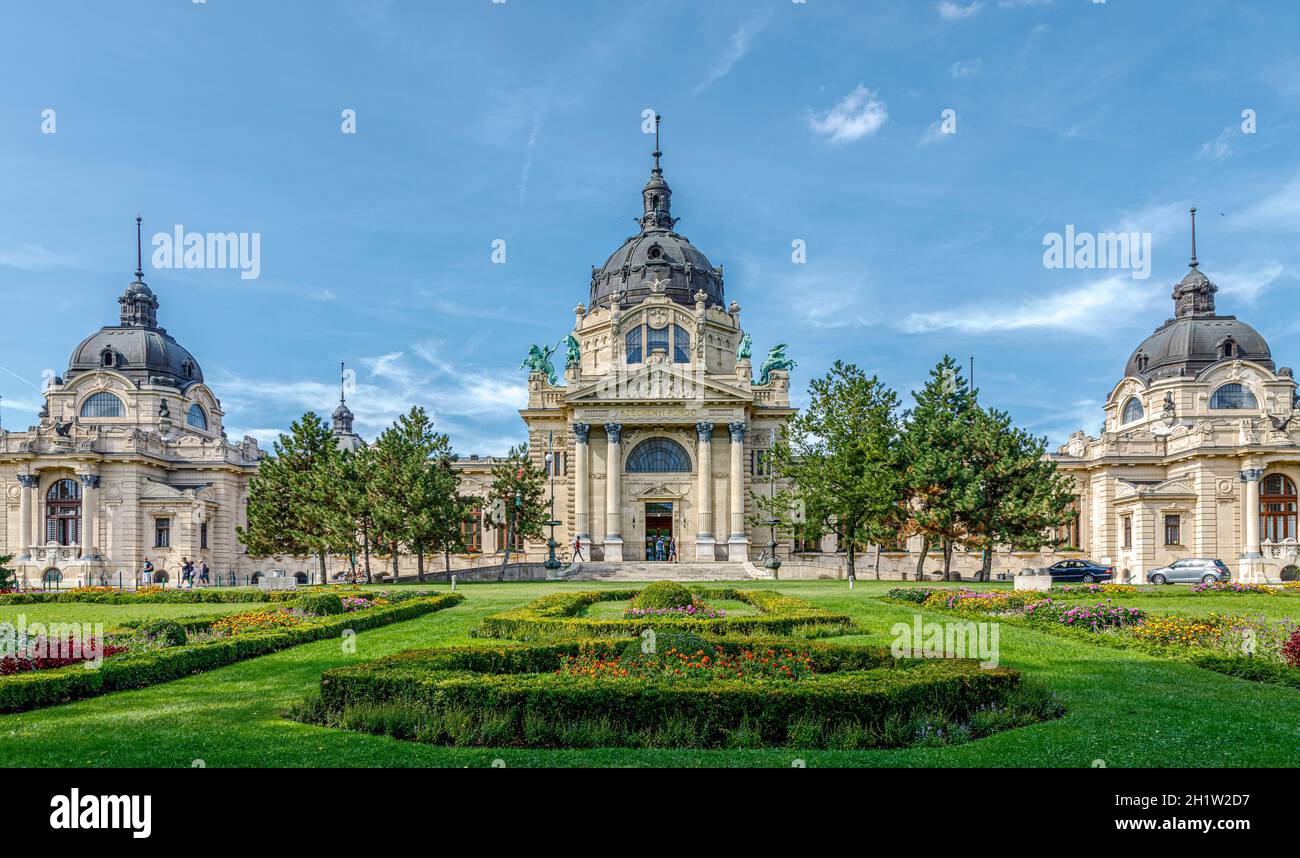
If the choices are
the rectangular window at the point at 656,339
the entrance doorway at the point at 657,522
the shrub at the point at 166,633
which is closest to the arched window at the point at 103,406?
the rectangular window at the point at 656,339

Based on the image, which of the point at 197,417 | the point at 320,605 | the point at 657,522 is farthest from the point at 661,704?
the point at 197,417

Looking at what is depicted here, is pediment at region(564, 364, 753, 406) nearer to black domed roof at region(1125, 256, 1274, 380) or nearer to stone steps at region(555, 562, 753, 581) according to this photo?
stone steps at region(555, 562, 753, 581)

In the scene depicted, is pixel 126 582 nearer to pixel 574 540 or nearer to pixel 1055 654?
pixel 574 540

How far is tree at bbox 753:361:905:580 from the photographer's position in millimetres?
45625

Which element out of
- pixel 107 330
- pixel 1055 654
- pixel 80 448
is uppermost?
pixel 107 330

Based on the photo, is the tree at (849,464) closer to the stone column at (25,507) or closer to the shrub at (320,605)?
the shrub at (320,605)

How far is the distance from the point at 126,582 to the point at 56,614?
3317 cm

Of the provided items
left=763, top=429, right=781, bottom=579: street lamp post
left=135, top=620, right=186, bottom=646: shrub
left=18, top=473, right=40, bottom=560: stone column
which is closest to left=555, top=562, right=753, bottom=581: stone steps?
left=763, top=429, right=781, bottom=579: street lamp post

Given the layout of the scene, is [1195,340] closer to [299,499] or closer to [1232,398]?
[1232,398]

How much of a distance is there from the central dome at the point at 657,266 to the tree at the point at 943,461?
72.4 feet

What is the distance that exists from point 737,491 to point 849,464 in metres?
13.9

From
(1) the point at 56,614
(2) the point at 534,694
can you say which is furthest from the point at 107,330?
(2) the point at 534,694

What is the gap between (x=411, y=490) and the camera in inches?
1858
